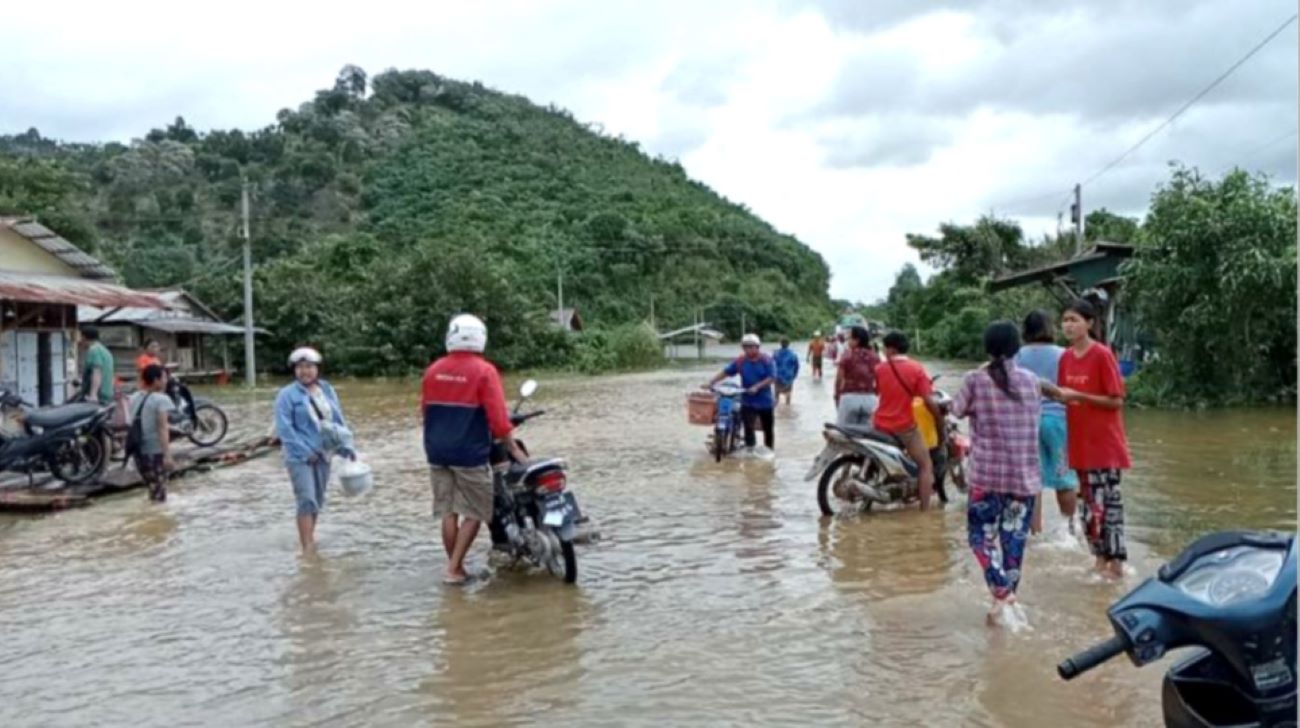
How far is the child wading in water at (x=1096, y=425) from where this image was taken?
20.9 ft

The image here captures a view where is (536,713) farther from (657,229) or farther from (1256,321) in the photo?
(657,229)

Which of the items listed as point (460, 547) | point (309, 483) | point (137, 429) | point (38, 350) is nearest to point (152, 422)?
point (137, 429)

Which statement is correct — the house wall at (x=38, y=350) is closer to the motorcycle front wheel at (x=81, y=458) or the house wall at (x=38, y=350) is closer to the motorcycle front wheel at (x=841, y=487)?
the motorcycle front wheel at (x=81, y=458)

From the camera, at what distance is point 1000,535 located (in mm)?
5734

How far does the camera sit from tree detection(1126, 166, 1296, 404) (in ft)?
56.1

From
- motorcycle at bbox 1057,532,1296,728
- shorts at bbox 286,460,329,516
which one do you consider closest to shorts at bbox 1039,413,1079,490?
motorcycle at bbox 1057,532,1296,728

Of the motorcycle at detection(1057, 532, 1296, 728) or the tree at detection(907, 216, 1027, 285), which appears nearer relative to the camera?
the motorcycle at detection(1057, 532, 1296, 728)

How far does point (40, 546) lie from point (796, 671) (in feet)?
21.1

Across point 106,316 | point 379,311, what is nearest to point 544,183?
point 379,311

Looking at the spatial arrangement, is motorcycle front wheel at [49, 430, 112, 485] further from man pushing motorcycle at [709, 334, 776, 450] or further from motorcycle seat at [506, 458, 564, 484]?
man pushing motorcycle at [709, 334, 776, 450]

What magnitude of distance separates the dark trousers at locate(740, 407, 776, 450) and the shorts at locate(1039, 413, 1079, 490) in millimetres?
5367

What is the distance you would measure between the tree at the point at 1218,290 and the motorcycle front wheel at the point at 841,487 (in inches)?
427

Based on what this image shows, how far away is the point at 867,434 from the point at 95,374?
30.2 feet

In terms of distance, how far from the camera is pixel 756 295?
83688 millimetres
